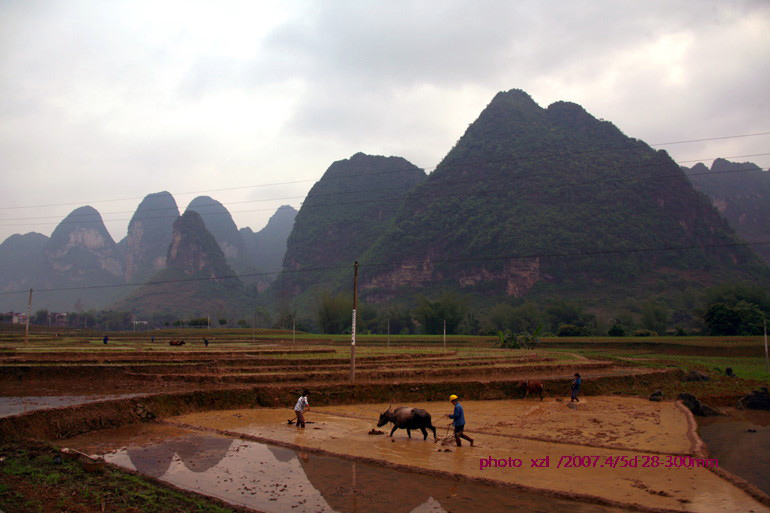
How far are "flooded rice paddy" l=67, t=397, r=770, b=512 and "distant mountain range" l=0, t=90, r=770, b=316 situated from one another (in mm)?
75421

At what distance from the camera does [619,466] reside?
10.8m

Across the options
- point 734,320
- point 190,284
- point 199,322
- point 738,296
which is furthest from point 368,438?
point 190,284

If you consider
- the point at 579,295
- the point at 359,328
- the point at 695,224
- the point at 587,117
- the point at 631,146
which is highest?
the point at 587,117

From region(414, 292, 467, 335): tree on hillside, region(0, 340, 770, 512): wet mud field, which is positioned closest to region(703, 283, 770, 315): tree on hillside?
region(414, 292, 467, 335): tree on hillside

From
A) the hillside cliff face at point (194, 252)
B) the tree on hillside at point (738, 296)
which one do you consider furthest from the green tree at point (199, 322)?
the hillside cliff face at point (194, 252)

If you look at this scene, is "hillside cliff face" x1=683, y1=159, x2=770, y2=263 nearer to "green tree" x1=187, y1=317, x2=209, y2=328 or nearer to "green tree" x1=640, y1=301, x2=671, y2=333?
"green tree" x1=640, y1=301, x2=671, y2=333

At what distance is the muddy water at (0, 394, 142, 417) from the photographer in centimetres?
1465

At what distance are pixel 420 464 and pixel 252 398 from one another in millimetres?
10039

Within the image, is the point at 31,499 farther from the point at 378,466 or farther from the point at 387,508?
the point at 378,466

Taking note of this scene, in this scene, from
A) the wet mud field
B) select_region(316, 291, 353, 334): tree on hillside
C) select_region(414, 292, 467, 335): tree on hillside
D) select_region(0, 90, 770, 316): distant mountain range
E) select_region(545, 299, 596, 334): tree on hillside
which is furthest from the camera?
select_region(0, 90, 770, 316): distant mountain range

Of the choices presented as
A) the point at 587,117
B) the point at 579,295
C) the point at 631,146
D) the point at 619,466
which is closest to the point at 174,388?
the point at 619,466

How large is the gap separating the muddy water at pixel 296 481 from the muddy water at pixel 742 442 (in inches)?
230

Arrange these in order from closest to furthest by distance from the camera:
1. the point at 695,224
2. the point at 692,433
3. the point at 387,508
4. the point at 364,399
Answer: the point at 387,508, the point at 692,433, the point at 364,399, the point at 695,224

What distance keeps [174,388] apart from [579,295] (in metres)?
92.3
